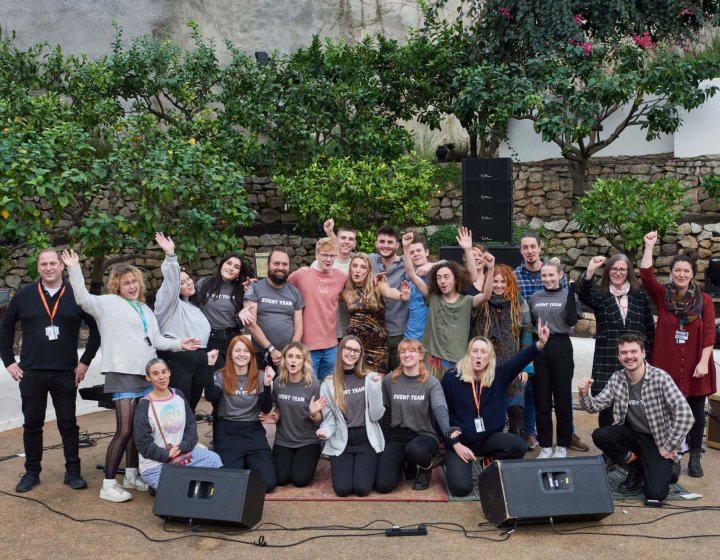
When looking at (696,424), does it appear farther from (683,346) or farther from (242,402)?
(242,402)

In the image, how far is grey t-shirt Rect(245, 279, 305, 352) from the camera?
599cm

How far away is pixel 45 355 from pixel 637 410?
11.5ft

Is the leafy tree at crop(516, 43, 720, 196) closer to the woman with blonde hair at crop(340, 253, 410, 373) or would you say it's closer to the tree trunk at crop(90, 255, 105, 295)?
the tree trunk at crop(90, 255, 105, 295)

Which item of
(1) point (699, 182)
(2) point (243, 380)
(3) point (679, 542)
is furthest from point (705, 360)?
(1) point (699, 182)

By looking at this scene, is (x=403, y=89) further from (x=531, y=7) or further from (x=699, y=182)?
(x=699, y=182)

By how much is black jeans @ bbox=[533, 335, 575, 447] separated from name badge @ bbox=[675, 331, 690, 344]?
26.4 inches

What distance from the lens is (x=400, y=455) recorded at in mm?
5383

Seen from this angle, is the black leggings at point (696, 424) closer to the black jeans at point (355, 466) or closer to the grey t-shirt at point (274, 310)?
the black jeans at point (355, 466)

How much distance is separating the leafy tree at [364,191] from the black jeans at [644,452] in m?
6.46

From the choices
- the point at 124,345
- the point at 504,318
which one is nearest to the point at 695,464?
the point at 504,318

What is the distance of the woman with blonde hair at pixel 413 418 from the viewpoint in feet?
17.4

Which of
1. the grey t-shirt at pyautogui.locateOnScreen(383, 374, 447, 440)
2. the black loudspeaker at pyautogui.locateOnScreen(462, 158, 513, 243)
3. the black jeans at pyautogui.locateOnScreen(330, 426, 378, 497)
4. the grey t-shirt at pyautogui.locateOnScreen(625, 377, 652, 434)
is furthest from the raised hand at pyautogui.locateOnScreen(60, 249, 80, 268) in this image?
the black loudspeaker at pyautogui.locateOnScreen(462, 158, 513, 243)

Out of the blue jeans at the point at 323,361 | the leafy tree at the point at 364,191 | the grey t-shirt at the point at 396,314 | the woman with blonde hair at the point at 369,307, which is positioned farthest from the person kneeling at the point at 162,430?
the leafy tree at the point at 364,191

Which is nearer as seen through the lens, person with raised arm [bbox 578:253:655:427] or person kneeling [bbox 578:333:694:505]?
person kneeling [bbox 578:333:694:505]
